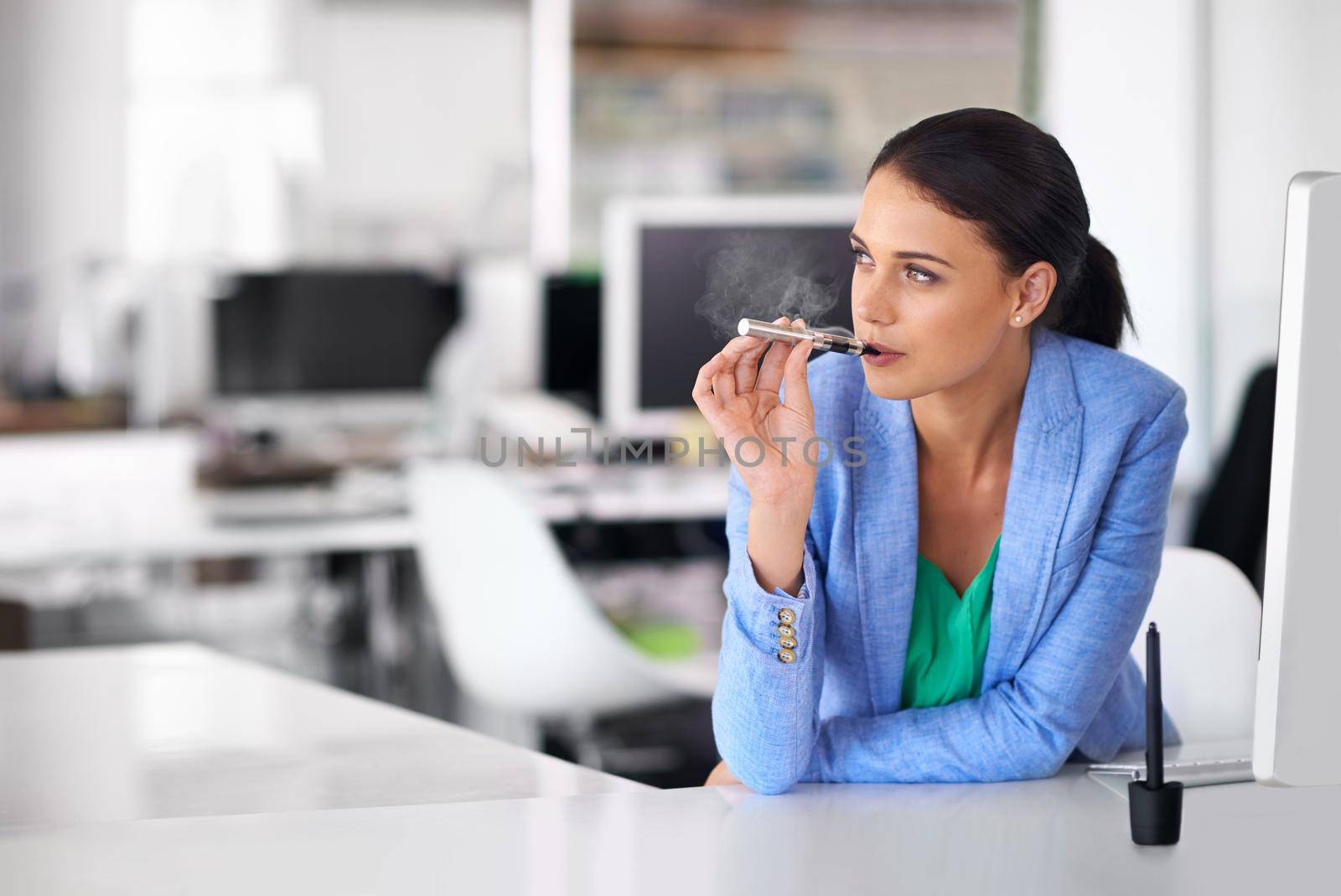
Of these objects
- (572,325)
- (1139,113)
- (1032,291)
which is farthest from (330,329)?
(1032,291)

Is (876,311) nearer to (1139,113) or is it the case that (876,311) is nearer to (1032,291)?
(1032,291)

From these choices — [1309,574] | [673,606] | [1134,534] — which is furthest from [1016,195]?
[673,606]

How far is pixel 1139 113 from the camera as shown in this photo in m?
1.50

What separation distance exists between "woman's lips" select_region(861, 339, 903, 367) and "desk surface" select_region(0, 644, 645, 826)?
37 cm

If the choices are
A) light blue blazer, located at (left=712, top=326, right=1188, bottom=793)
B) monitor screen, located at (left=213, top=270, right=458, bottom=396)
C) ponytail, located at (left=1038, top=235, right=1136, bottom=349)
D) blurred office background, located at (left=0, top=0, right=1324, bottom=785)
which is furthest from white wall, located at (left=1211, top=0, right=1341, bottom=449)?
monitor screen, located at (left=213, top=270, right=458, bottom=396)

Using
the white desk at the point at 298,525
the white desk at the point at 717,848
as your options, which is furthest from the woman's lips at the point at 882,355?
the white desk at the point at 298,525

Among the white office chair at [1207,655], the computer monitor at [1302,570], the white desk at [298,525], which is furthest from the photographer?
the white desk at [298,525]

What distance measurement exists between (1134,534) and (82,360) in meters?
3.41

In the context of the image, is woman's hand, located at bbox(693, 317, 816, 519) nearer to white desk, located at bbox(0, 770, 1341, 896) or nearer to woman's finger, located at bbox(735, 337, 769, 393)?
woman's finger, located at bbox(735, 337, 769, 393)

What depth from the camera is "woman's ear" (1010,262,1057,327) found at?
38.8 inches

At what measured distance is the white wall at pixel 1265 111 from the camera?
1.43m

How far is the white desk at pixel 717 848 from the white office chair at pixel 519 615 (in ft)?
3.51

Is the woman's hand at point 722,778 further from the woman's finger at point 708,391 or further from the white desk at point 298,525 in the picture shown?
the white desk at point 298,525

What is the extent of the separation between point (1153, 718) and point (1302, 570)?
20 centimetres
